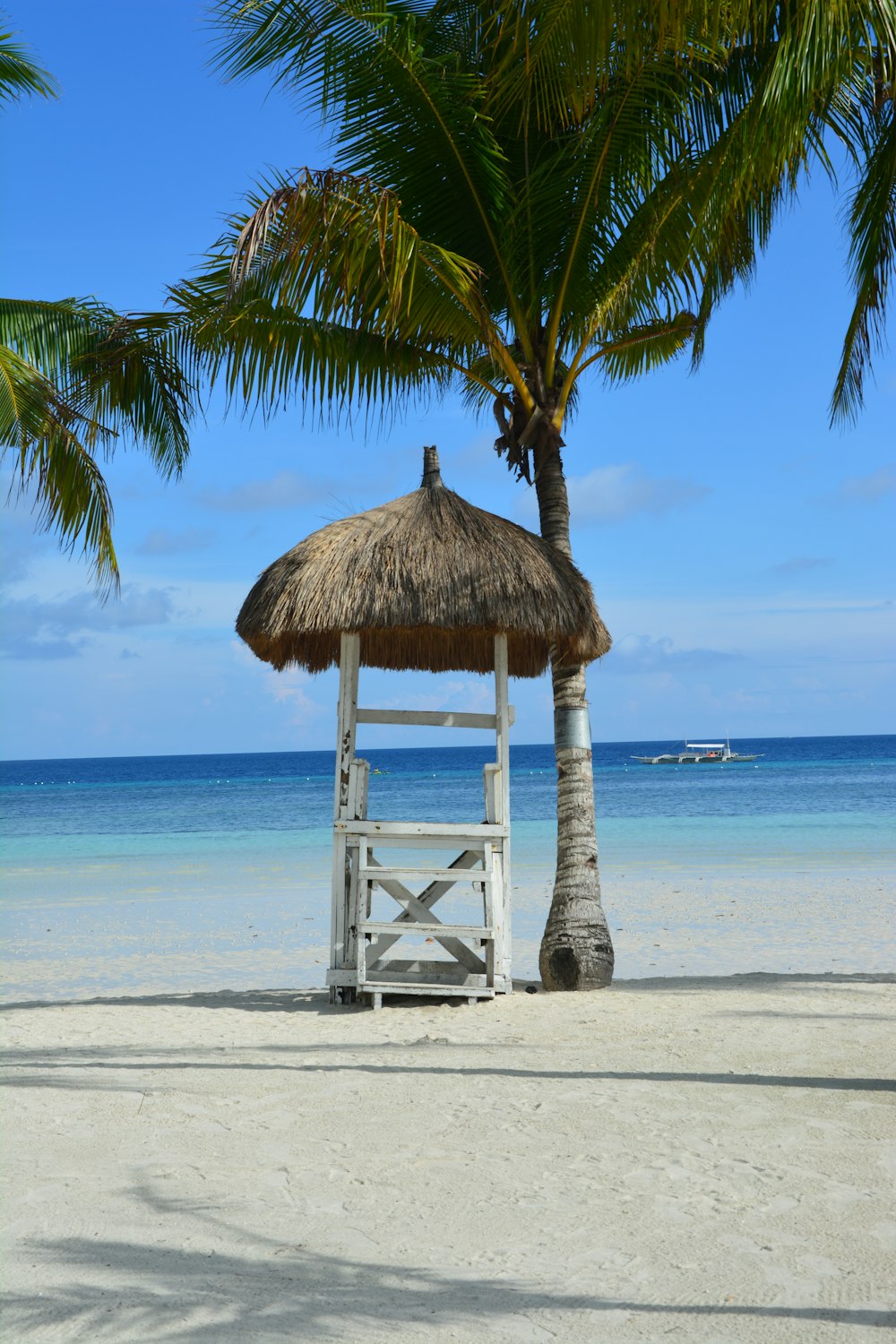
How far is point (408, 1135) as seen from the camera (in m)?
4.41

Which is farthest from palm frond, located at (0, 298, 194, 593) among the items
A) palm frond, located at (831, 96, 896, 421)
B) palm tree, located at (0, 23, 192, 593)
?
palm frond, located at (831, 96, 896, 421)

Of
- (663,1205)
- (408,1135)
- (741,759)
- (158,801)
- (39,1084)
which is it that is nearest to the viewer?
(663,1205)

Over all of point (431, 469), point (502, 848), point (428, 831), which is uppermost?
point (431, 469)

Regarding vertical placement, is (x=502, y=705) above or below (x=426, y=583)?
below

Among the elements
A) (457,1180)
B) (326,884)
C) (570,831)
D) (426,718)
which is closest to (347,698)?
(426,718)

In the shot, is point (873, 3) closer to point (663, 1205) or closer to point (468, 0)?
point (468, 0)

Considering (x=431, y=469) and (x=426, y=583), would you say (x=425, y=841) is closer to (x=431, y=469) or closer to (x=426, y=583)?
(x=426, y=583)

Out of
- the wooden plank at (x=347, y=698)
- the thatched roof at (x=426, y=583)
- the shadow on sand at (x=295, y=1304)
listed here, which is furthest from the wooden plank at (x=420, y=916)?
the shadow on sand at (x=295, y=1304)

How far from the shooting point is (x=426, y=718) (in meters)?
7.59

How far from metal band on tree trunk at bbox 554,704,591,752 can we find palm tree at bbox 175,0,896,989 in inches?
0.5

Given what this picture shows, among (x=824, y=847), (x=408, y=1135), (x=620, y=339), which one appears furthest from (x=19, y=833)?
(x=408, y=1135)

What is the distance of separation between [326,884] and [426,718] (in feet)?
31.7

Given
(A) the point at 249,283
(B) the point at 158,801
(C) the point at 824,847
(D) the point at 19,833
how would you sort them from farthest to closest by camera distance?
(B) the point at 158,801, (D) the point at 19,833, (C) the point at 824,847, (A) the point at 249,283

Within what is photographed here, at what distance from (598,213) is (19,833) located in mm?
27938
